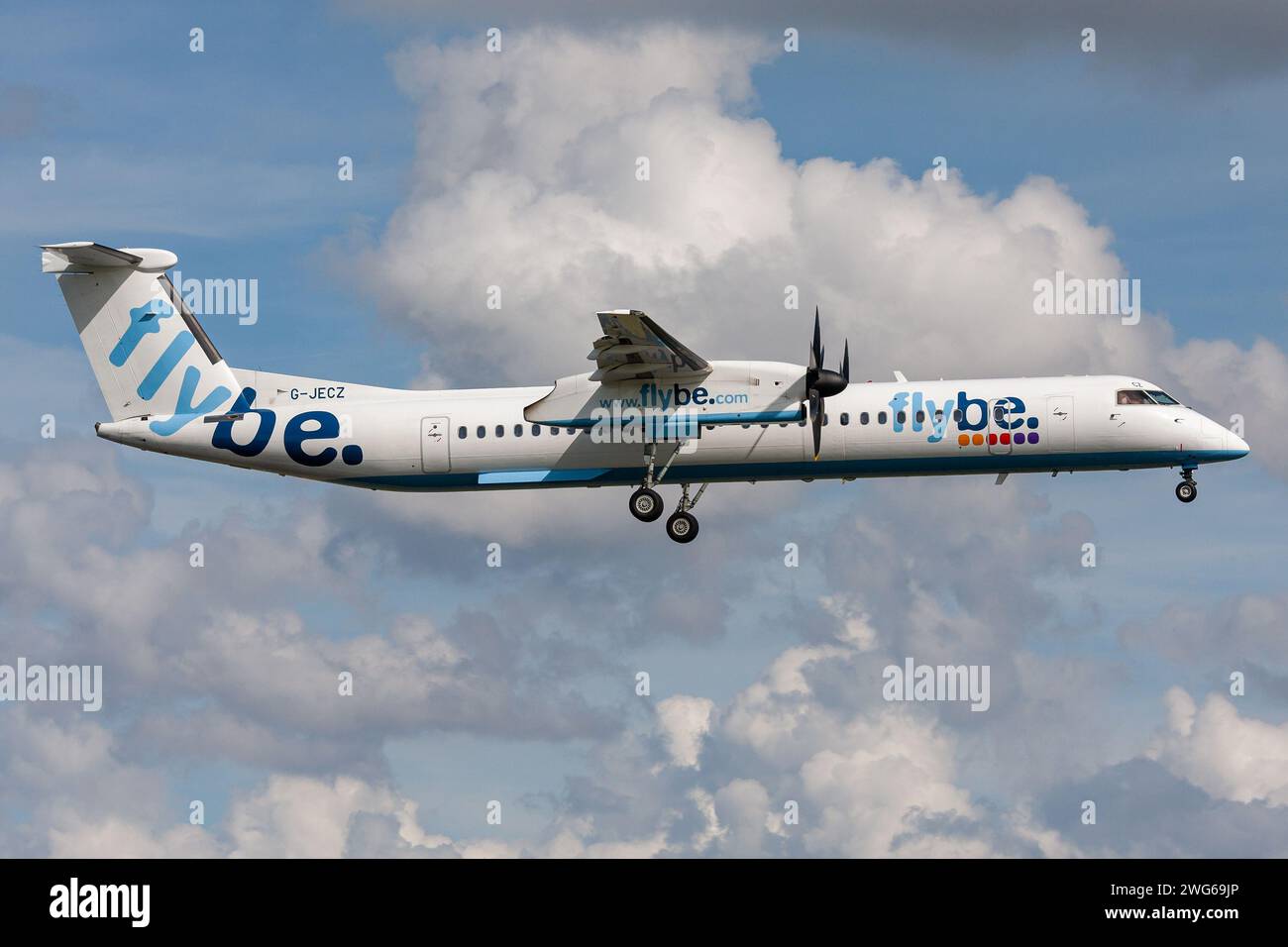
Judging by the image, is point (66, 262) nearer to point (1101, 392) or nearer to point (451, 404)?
point (451, 404)

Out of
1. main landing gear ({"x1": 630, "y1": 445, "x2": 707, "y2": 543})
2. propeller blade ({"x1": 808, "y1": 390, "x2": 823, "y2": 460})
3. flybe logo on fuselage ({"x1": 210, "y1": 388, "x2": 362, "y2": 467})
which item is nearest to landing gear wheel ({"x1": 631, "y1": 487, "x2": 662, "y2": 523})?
main landing gear ({"x1": 630, "y1": 445, "x2": 707, "y2": 543})

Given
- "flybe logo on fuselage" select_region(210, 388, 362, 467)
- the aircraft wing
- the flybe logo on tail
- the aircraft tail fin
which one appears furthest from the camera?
the aircraft tail fin

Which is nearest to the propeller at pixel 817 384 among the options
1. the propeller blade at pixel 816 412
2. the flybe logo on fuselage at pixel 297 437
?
the propeller blade at pixel 816 412

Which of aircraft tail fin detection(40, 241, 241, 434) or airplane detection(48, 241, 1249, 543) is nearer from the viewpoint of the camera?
airplane detection(48, 241, 1249, 543)

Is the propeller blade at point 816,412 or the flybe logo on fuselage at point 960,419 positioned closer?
the propeller blade at point 816,412

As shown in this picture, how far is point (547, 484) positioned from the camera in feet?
127

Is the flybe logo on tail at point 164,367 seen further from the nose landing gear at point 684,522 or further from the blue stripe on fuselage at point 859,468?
the nose landing gear at point 684,522

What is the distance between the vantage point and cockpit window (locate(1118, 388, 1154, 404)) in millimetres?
37688

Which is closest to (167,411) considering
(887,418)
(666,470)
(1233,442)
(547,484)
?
(547,484)

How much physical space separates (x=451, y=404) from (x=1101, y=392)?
1506cm

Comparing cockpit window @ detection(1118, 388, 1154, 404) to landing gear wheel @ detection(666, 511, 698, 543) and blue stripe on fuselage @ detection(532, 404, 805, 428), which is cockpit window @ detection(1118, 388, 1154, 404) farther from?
landing gear wheel @ detection(666, 511, 698, 543)

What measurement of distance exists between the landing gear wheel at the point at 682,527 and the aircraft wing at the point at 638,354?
134 inches

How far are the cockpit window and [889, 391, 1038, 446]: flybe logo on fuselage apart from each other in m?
2.13

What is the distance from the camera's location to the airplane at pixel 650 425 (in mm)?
37281
